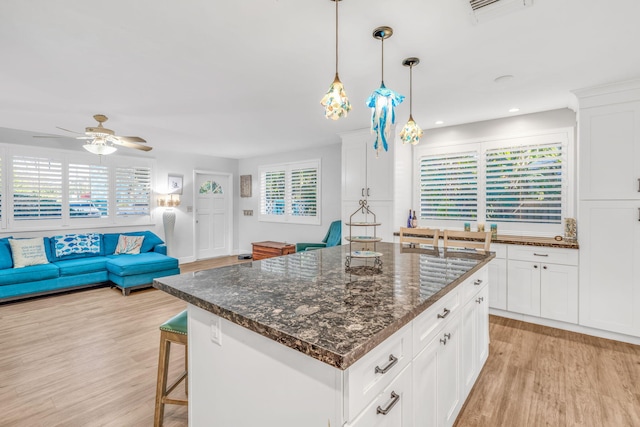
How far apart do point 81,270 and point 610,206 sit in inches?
259

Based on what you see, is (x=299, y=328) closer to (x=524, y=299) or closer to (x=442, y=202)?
(x=524, y=299)

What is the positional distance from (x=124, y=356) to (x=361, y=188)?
3.40 metres

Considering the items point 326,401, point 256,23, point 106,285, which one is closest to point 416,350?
point 326,401

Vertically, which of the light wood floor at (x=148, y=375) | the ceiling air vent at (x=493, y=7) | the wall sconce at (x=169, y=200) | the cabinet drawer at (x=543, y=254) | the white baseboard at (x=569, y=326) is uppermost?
the ceiling air vent at (x=493, y=7)

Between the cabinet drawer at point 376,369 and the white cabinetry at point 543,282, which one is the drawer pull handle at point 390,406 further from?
the white cabinetry at point 543,282

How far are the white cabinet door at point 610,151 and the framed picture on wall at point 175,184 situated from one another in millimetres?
6572

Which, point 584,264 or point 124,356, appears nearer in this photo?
point 124,356

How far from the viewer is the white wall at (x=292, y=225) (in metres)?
5.66

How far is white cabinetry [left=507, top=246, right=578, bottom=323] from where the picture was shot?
311 cm

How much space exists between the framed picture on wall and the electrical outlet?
5737 millimetres

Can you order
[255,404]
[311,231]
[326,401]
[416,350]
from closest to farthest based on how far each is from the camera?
[326,401] < [255,404] < [416,350] < [311,231]

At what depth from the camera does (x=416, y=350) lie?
125 cm

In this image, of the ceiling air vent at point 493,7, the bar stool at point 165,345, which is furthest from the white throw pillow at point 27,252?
the ceiling air vent at point 493,7

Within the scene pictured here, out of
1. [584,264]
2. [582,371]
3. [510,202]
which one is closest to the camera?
[582,371]
